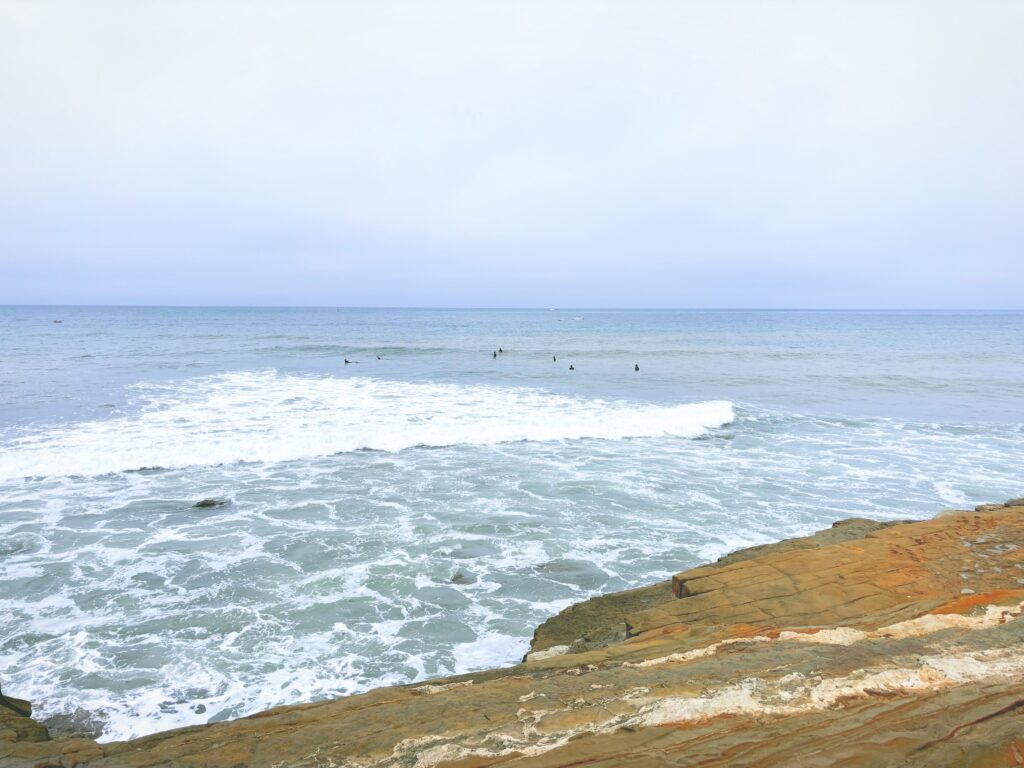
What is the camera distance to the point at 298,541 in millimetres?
10844

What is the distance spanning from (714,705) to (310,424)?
18.7 meters

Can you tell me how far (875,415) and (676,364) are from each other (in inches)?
790

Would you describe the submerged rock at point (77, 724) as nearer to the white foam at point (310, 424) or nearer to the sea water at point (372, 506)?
the sea water at point (372, 506)

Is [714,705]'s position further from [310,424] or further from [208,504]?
[310,424]

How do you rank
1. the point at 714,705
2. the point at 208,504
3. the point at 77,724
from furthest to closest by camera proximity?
the point at 208,504 → the point at 77,724 → the point at 714,705

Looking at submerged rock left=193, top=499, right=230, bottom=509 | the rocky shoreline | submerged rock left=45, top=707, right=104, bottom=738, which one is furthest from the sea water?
the rocky shoreline

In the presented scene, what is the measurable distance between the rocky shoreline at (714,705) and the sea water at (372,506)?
256cm

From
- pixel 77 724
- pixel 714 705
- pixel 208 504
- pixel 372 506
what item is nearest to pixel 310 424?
pixel 208 504

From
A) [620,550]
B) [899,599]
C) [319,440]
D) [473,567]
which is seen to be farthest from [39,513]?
[899,599]

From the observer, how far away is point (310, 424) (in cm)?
2020

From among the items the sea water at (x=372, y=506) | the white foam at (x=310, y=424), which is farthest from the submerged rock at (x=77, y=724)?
the white foam at (x=310, y=424)

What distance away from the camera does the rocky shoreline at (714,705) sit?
308 centimetres

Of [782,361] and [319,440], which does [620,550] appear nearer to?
[319,440]

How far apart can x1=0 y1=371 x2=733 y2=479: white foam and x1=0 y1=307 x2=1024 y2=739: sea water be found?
0.13 m
